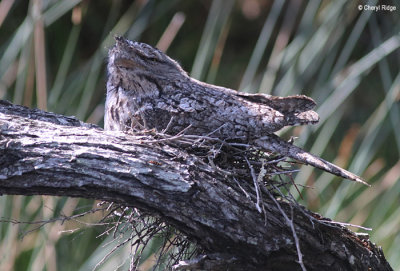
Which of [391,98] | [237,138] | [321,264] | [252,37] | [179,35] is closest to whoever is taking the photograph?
[321,264]

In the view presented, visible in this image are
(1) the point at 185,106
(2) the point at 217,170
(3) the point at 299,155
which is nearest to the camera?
(2) the point at 217,170

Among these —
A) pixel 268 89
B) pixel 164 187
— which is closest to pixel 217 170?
pixel 164 187

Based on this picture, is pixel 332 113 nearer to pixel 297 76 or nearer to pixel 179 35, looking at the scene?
pixel 297 76

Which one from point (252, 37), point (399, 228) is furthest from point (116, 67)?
point (252, 37)

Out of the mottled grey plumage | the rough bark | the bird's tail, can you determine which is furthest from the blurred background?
the rough bark

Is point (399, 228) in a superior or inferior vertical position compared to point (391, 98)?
inferior

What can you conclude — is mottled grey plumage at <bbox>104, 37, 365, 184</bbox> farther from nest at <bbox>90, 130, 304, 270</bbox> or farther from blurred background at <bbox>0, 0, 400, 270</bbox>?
blurred background at <bbox>0, 0, 400, 270</bbox>

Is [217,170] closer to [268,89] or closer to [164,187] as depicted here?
[164,187]
